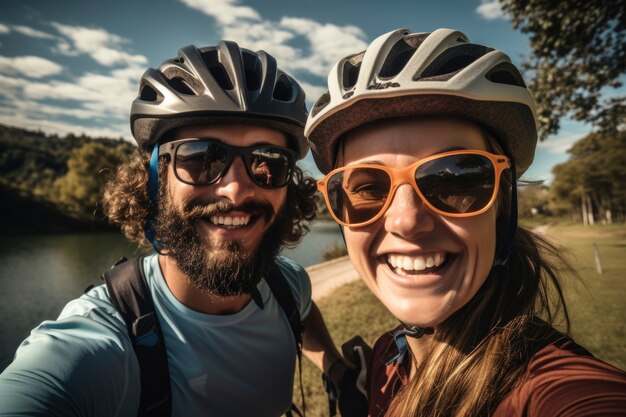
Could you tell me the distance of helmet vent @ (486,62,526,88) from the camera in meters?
1.58

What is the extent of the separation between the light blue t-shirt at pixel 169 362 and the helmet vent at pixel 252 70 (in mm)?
1725

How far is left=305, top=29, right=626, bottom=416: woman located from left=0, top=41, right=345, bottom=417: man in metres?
0.93

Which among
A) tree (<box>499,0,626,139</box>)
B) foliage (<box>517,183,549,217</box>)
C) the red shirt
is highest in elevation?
tree (<box>499,0,626,139</box>)

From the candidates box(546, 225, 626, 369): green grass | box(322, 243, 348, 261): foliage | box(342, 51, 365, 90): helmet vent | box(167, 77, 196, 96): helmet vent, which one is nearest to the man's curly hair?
box(167, 77, 196, 96): helmet vent

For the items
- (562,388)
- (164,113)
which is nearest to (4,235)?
(164,113)

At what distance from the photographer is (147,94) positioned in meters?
2.62

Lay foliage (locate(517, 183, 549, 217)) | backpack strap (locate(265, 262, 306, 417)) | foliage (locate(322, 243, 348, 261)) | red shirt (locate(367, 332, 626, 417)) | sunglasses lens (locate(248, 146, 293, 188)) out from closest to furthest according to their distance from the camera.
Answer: red shirt (locate(367, 332, 626, 417))
foliage (locate(517, 183, 549, 217))
sunglasses lens (locate(248, 146, 293, 188))
backpack strap (locate(265, 262, 306, 417))
foliage (locate(322, 243, 348, 261))

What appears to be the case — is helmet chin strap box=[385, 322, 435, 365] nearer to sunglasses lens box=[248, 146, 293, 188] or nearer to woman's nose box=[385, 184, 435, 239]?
woman's nose box=[385, 184, 435, 239]

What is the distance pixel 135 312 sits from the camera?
1.84 metres

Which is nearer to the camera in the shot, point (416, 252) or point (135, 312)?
point (416, 252)

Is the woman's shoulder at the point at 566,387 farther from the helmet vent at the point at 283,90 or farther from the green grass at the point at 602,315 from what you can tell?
the helmet vent at the point at 283,90

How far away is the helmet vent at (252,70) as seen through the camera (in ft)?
8.66

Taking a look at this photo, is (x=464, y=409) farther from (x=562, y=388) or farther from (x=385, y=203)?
(x=385, y=203)

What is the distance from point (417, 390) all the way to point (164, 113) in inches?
99.2
